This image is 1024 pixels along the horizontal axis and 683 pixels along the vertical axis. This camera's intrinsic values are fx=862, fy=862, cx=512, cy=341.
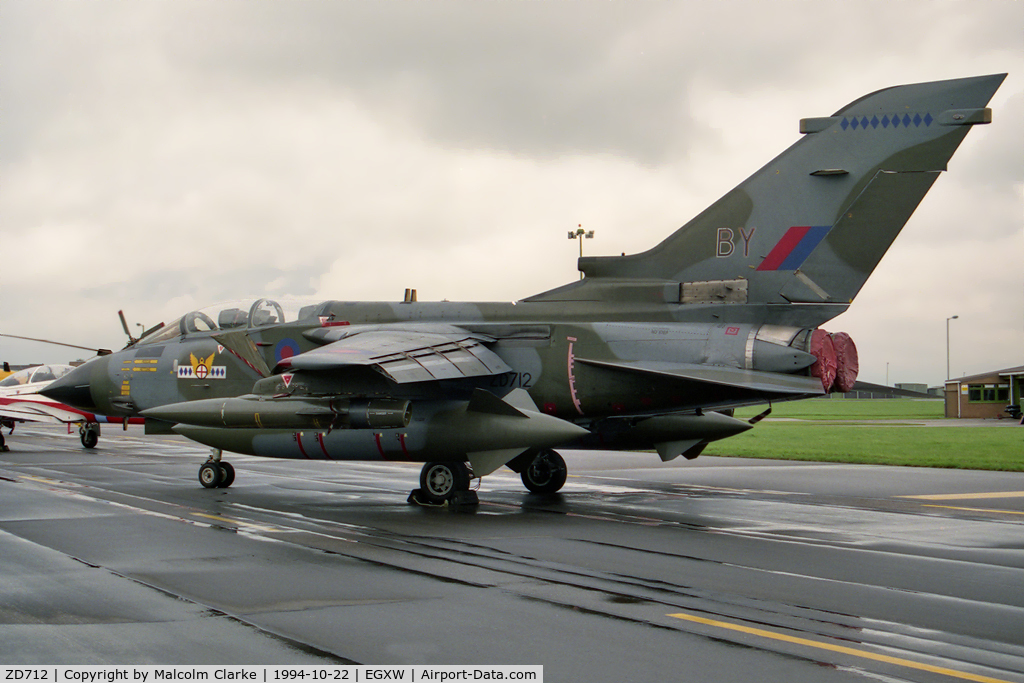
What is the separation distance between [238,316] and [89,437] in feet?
44.2

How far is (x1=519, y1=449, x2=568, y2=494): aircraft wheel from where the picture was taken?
1530 cm

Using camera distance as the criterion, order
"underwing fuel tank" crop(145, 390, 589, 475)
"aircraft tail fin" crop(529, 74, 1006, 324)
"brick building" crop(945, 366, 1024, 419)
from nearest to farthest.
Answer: "underwing fuel tank" crop(145, 390, 589, 475) < "aircraft tail fin" crop(529, 74, 1006, 324) < "brick building" crop(945, 366, 1024, 419)

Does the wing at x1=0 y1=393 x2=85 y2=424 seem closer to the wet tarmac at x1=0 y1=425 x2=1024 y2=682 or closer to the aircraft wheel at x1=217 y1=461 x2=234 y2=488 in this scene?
the wet tarmac at x1=0 y1=425 x2=1024 y2=682

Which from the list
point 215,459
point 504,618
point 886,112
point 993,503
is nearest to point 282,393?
point 215,459

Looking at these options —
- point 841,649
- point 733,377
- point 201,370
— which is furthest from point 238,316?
point 841,649

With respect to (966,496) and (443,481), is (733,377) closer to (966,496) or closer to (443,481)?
(443,481)

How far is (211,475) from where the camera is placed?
1541 cm

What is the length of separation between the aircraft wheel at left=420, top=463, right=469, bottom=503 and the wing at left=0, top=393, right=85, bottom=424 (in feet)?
56.5

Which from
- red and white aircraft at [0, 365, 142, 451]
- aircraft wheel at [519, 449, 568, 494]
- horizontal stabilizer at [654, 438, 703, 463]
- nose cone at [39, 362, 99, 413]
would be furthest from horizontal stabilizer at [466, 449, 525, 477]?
red and white aircraft at [0, 365, 142, 451]

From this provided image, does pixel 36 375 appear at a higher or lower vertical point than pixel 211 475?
higher

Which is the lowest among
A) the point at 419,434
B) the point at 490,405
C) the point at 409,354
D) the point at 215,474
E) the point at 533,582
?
the point at 533,582

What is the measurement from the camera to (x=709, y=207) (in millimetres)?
13500

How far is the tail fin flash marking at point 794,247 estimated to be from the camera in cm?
1281

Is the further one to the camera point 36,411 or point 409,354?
point 36,411
